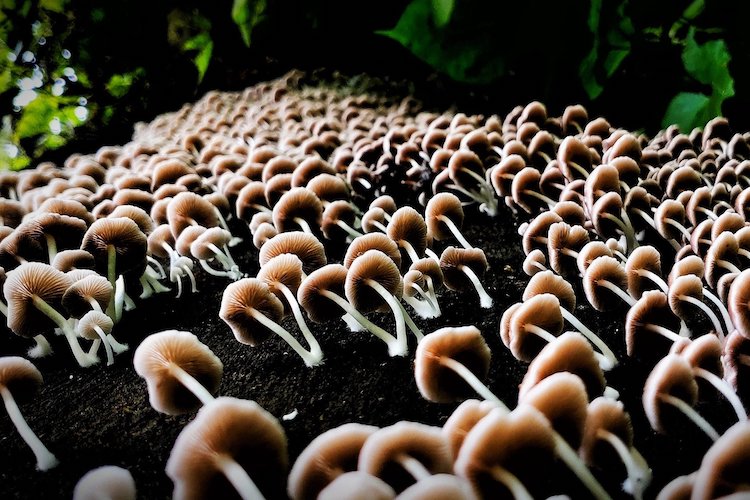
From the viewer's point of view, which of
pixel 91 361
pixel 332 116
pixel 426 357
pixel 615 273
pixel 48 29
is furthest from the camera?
pixel 48 29

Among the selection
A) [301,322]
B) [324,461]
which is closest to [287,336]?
[301,322]

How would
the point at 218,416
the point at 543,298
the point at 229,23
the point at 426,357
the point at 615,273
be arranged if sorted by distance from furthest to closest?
the point at 229,23 → the point at 615,273 → the point at 543,298 → the point at 426,357 → the point at 218,416

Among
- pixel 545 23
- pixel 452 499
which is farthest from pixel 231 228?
pixel 545 23

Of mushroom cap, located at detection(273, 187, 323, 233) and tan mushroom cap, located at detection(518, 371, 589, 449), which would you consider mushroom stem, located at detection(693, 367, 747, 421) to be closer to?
tan mushroom cap, located at detection(518, 371, 589, 449)

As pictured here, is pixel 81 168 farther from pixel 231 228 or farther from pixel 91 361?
pixel 91 361

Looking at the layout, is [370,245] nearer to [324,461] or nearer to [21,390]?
[324,461]

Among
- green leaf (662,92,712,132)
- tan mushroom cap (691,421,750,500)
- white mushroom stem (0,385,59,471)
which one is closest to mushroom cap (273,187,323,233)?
white mushroom stem (0,385,59,471)

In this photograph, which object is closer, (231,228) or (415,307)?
(415,307)
